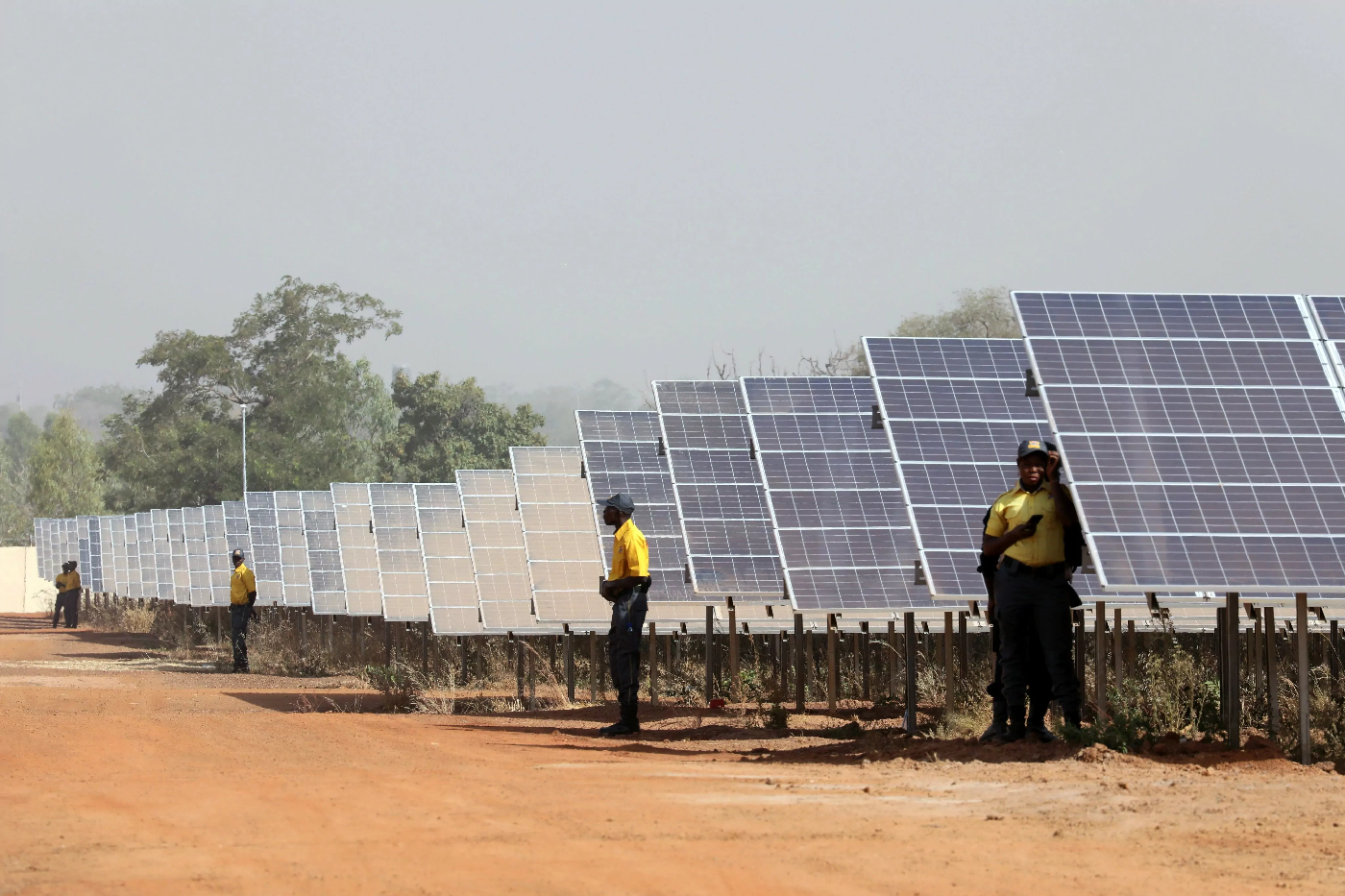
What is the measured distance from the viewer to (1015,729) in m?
10.7

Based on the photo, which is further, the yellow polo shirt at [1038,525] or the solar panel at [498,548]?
the solar panel at [498,548]

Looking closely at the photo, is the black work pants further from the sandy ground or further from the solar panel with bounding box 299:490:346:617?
the solar panel with bounding box 299:490:346:617

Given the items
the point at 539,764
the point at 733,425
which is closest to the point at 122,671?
the point at 733,425

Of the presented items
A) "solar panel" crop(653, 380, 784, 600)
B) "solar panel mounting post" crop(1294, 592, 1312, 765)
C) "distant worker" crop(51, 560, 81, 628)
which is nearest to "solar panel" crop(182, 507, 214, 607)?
"distant worker" crop(51, 560, 81, 628)

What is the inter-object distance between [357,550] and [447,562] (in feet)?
16.1

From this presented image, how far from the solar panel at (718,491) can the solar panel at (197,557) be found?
65.0ft

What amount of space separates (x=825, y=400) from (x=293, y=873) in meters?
12.5

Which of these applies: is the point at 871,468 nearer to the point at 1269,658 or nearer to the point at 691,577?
the point at 691,577

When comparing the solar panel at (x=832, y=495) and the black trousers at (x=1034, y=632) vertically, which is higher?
the solar panel at (x=832, y=495)

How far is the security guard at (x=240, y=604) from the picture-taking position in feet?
87.4

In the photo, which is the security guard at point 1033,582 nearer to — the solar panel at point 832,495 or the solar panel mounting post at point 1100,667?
the solar panel mounting post at point 1100,667

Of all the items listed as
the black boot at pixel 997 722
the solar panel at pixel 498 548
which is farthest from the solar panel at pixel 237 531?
the black boot at pixel 997 722

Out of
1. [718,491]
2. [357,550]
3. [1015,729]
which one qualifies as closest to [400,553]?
[357,550]

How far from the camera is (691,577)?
16.8 metres
